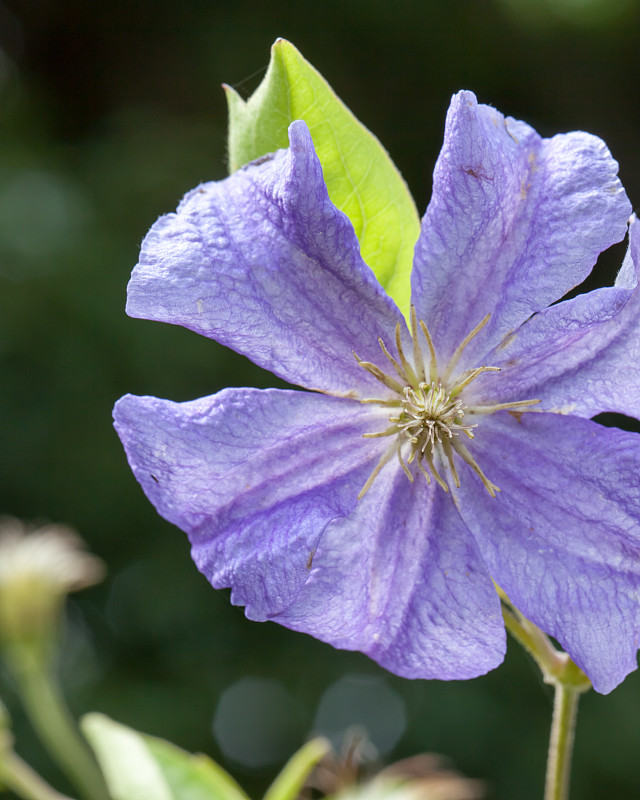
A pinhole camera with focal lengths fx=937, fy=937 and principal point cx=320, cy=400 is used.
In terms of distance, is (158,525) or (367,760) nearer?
(367,760)

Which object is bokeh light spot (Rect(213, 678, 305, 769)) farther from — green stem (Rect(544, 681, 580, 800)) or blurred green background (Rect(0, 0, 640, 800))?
green stem (Rect(544, 681, 580, 800))

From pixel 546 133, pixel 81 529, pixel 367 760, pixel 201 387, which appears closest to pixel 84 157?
pixel 201 387

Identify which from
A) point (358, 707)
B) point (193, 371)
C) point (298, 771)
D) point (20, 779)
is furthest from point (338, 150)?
point (358, 707)

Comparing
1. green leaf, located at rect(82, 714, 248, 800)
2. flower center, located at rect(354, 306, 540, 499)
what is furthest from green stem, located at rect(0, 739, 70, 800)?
flower center, located at rect(354, 306, 540, 499)

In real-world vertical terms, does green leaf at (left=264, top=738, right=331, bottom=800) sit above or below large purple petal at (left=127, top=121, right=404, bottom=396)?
below

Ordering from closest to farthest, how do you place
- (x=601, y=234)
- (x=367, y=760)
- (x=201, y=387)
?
(x=601, y=234), (x=367, y=760), (x=201, y=387)

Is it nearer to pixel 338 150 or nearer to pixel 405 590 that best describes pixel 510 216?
pixel 338 150

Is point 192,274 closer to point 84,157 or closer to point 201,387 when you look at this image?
point 201,387

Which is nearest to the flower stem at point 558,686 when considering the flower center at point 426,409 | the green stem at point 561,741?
the green stem at point 561,741
